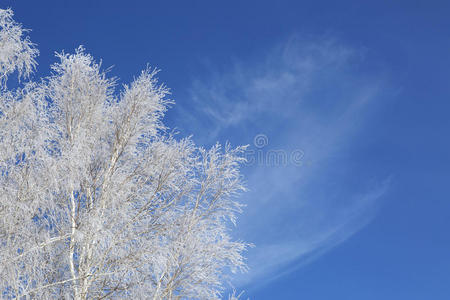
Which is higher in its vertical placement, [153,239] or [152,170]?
[152,170]

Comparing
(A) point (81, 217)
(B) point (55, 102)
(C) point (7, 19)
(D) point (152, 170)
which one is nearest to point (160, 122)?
(D) point (152, 170)

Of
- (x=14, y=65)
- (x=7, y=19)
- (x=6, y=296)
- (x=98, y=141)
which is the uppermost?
(x=7, y=19)

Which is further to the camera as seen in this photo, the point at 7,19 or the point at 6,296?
the point at 7,19

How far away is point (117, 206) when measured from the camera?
8602 millimetres

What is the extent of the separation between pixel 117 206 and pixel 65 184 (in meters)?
1.64

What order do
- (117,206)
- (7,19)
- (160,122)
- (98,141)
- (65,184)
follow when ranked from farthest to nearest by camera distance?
(160,122) → (98,141) → (117,206) → (7,19) → (65,184)

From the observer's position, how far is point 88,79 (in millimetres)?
9781

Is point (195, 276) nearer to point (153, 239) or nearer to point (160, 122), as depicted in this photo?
point (153, 239)

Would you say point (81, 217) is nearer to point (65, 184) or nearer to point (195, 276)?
point (65, 184)

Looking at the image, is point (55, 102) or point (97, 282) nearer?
point (97, 282)

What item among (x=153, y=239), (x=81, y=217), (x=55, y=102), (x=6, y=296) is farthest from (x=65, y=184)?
(x=55, y=102)

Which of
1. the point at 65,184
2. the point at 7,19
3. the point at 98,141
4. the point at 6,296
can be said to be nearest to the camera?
the point at 6,296

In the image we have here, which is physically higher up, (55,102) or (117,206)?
(55,102)

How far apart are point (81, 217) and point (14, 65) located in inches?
119
